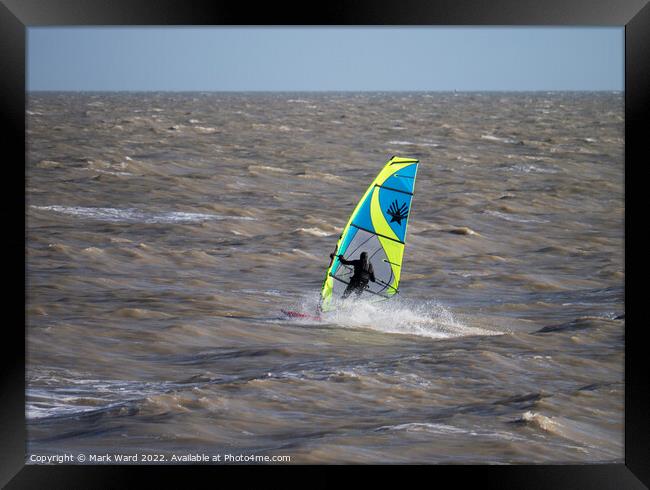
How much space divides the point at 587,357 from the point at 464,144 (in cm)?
2626

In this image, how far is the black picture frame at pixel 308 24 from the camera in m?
8.45

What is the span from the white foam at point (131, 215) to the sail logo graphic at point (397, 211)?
7.13m

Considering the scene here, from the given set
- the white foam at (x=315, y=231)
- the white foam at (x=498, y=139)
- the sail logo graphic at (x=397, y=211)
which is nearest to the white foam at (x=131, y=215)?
the white foam at (x=315, y=231)

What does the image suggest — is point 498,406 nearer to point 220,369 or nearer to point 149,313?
point 220,369

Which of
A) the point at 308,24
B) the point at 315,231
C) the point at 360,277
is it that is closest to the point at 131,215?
the point at 315,231

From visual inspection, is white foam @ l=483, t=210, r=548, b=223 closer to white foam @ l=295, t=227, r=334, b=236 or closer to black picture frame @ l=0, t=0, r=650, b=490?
white foam @ l=295, t=227, r=334, b=236

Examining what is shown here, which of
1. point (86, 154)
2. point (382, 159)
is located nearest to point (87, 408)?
point (86, 154)

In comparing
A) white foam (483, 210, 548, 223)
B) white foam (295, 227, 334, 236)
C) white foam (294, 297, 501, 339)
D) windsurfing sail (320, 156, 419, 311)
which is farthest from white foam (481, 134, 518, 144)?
windsurfing sail (320, 156, 419, 311)

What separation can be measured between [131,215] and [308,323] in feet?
25.9

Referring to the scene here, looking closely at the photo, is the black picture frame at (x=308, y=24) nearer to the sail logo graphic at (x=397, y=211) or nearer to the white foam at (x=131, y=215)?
the sail logo graphic at (x=397, y=211)

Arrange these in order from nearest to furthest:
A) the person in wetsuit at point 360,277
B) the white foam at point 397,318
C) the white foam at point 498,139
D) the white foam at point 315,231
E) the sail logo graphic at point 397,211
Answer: the white foam at point 397,318 < the person in wetsuit at point 360,277 < the sail logo graphic at point 397,211 < the white foam at point 315,231 < the white foam at point 498,139

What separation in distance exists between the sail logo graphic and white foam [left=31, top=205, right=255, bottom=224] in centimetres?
713

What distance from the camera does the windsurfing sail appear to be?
46.8 feet

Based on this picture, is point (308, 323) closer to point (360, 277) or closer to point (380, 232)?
point (360, 277)
